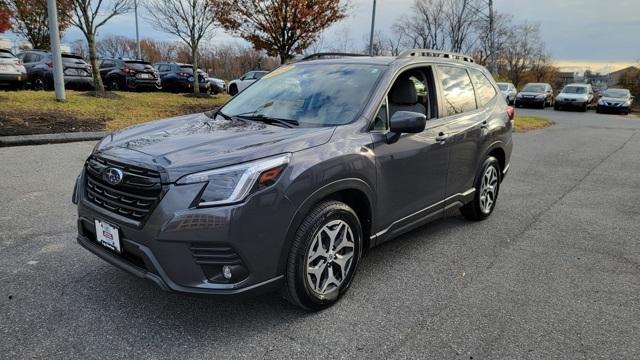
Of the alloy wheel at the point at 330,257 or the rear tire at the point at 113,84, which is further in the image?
the rear tire at the point at 113,84

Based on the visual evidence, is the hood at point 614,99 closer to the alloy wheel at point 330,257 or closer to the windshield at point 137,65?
the windshield at point 137,65

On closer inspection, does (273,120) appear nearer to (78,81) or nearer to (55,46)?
(55,46)

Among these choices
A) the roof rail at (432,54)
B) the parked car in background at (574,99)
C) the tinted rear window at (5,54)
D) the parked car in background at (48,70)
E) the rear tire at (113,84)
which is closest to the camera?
the roof rail at (432,54)

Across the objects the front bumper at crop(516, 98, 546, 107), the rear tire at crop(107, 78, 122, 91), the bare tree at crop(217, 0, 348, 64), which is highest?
the bare tree at crop(217, 0, 348, 64)

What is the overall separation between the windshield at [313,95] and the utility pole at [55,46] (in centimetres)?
1004

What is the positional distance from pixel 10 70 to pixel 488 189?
15.6 metres

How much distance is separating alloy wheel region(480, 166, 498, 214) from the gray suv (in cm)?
66

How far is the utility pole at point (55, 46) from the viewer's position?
11.6 meters

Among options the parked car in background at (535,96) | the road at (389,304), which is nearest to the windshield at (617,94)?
the parked car in background at (535,96)

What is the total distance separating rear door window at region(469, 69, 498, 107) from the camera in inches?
196

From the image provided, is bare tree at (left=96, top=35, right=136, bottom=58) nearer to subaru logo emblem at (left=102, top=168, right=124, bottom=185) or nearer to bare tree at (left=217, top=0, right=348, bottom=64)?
bare tree at (left=217, top=0, right=348, bottom=64)

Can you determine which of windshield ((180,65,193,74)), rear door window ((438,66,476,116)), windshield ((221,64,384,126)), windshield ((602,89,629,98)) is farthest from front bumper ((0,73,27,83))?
windshield ((602,89,629,98))

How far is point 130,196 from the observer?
2.70 metres

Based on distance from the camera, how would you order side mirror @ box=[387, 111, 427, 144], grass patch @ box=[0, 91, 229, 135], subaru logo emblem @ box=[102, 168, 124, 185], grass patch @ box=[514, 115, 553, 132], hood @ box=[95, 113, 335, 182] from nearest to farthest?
hood @ box=[95, 113, 335, 182] < subaru logo emblem @ box=[102, 168, 124, 185] < side mirror @ box=[387, 111, 427, 144] < grass patch @ box=[0, 91, 229, 135] < grass patch @ box=[514, 115, 553, 132]
